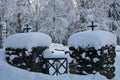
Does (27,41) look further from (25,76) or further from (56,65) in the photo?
(25,76)

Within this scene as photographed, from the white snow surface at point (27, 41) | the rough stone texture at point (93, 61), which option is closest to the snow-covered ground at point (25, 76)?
the rough stone texture at point (93, 61)

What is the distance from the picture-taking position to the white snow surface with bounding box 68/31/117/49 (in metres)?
11.6

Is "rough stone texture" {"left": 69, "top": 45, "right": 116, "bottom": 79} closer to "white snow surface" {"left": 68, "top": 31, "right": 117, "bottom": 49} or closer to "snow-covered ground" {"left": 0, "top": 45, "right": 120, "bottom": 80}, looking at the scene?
"white snow surface" {"left": 68, "top": 31, "right": 117, "bottom": 49}

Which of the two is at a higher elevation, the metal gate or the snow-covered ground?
the snow-covered ground

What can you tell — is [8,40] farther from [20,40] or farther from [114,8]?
[114,8]

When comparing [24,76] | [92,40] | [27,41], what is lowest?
[24,76]

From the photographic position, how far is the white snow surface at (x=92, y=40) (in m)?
11.6

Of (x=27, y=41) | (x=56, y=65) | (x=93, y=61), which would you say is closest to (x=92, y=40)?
(x=93, y=61)

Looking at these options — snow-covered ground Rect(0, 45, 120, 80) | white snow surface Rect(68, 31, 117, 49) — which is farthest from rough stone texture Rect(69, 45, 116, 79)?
snow-covered ground Rect(0, 45, 120, 80)

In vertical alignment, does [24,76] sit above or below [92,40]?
below

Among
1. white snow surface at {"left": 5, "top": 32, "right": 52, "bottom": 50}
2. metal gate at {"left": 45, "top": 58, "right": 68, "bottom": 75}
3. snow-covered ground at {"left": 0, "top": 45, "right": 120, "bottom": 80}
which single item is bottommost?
metal gate at {"left": 45, "top": 58, "right": 68, "bottom": 75}

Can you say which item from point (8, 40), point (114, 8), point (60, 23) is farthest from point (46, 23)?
point (8, 40)

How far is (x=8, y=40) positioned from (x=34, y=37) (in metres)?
1.02

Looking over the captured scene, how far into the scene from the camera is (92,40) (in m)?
11.7
